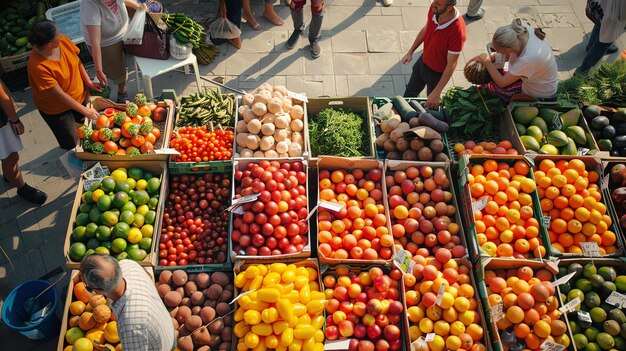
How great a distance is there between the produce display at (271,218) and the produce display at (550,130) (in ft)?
8.71

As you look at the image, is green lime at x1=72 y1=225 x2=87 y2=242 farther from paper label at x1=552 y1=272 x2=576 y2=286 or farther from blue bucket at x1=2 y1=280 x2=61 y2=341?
paper label at x1=552 y1=272 x2=576 y2=286

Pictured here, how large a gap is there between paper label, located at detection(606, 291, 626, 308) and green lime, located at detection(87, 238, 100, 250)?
4.79 meters

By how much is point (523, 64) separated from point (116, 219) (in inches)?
179

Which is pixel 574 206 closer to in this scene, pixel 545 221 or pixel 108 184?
pixel 545 221

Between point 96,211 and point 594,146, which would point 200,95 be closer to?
point 96,211

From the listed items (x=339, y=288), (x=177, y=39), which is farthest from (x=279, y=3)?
(x=339, y=288)

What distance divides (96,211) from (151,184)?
59 centimetres

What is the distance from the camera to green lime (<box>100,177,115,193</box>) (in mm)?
4434

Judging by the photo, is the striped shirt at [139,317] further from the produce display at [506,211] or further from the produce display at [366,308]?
the produce display at [506,211]

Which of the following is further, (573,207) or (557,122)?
(557,122)

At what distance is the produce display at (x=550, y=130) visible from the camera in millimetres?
4798

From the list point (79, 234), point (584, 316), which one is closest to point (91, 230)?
point (79, 234)

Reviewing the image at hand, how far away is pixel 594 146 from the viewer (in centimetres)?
484

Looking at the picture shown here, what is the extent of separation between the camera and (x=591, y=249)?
13.6ft
